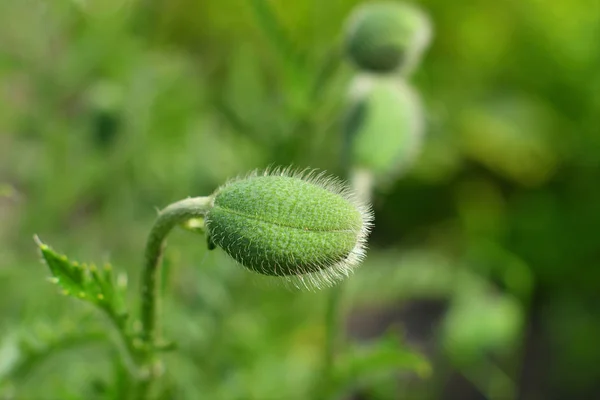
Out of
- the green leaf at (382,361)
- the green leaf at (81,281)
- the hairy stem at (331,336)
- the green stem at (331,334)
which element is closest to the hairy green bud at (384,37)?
the hairy stem at (331,336)

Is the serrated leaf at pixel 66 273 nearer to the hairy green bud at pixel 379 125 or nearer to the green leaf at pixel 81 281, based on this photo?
the green leaf at pixel 81 281

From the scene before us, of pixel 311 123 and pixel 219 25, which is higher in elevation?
pixel 311 123

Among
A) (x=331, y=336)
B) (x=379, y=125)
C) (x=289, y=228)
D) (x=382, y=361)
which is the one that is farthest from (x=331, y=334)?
(x=289, y=228)

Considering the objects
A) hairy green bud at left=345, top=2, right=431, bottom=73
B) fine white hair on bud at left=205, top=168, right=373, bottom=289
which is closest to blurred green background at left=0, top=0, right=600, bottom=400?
hairy green bud at left=345, top=2, right=431, bottom=73

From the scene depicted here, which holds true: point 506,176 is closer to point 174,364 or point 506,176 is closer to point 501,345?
point 501,345

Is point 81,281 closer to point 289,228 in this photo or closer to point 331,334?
point 289,228

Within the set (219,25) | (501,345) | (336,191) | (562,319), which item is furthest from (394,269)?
(219,25)
